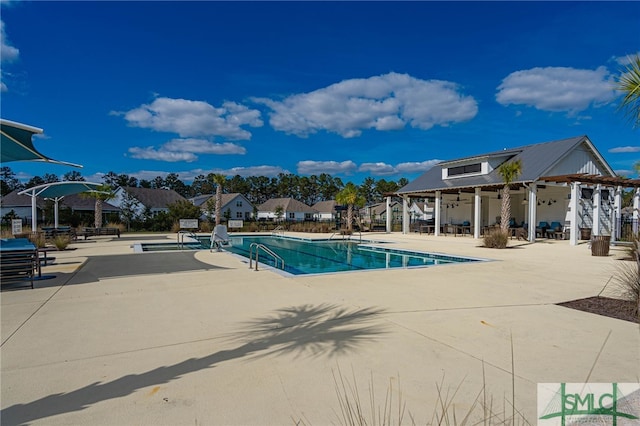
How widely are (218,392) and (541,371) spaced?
3.00 meters

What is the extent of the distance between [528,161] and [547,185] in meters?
2.28

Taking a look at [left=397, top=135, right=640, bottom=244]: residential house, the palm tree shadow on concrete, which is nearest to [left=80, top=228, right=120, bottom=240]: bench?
[left=397, top=135, right=640, bottom=244]: residential house

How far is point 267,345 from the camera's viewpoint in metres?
4.11

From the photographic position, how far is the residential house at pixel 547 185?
2030cm

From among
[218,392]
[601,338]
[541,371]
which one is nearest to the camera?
[218,392]

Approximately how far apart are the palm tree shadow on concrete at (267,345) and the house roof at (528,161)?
19.3 metres

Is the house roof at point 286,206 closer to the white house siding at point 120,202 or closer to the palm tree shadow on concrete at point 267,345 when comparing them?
the white house siding at point 120,202

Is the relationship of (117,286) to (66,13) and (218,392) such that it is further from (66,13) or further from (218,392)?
(66,13)

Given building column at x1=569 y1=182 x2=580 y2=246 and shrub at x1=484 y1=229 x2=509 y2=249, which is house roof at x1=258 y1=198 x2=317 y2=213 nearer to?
shrub at x1=484 y1=229 x2=509 y2=249

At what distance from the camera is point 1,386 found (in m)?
3.11

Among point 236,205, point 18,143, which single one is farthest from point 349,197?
point 236,205

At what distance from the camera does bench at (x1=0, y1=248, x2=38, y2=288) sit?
7.38m

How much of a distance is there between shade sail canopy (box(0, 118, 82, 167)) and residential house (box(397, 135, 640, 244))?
2091 cm

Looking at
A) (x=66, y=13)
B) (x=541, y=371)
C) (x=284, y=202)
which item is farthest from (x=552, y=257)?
(x=284, y=202)
